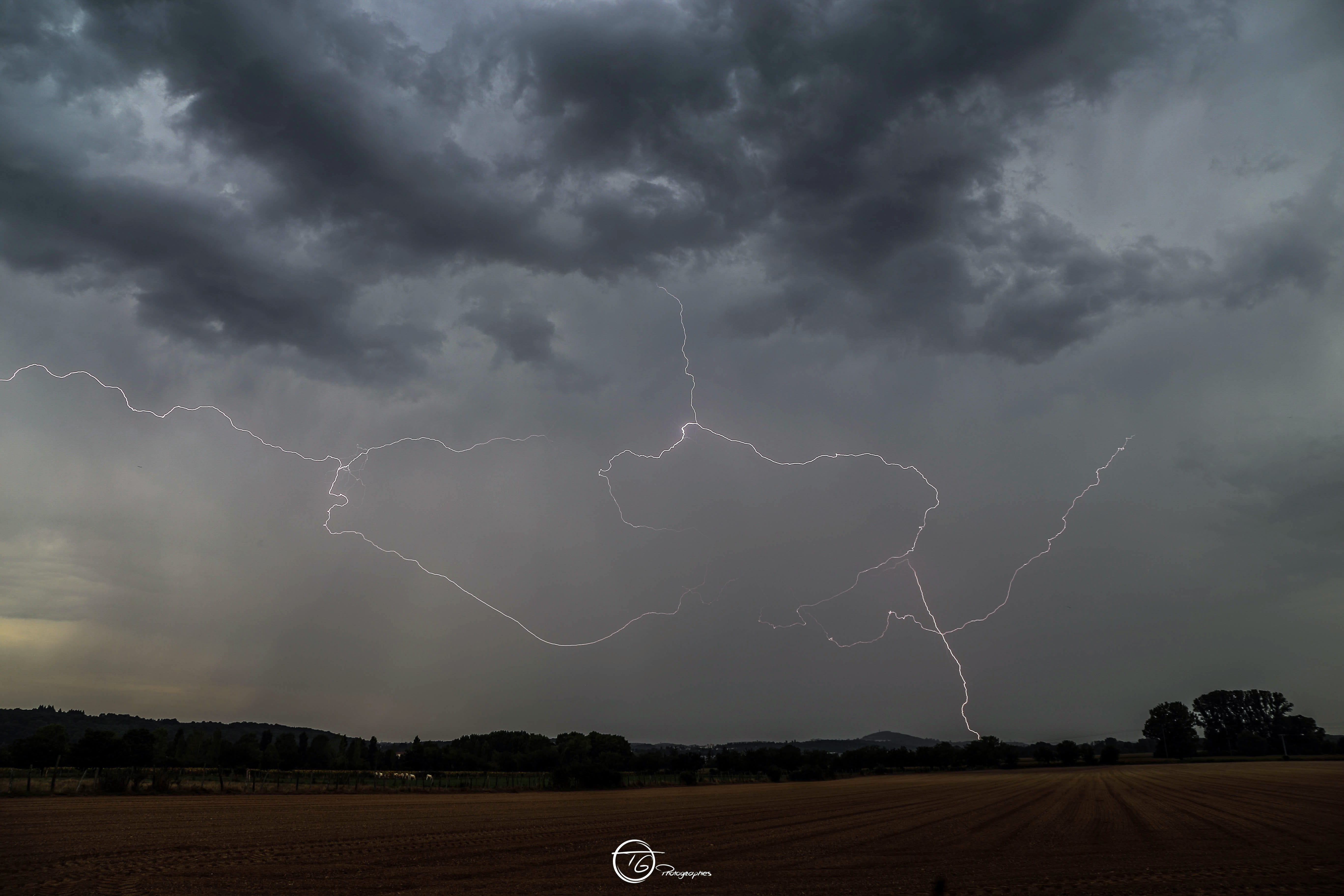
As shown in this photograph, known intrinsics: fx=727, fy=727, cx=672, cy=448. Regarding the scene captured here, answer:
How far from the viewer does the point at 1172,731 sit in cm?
16738

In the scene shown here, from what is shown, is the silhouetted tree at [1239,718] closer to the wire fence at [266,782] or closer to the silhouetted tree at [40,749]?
the wire fence at [266,782]

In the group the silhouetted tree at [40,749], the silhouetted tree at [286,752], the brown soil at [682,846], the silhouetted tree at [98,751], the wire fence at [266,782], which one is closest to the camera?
the brown soil at [682,846]

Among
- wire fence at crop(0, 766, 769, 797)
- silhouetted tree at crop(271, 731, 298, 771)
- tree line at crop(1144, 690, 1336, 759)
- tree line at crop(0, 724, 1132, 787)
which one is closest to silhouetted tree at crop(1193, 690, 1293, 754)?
tree line at crop(1144, 690, 1336, 759)

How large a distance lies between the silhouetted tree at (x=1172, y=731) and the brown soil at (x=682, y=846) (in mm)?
151386

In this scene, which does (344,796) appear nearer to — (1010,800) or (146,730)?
(1010,800)

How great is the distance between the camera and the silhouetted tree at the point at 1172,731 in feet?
533

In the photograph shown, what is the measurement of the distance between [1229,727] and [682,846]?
210 m

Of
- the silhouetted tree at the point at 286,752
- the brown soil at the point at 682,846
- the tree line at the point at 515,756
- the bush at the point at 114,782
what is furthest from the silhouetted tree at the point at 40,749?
the brown soil at the point at 682,846

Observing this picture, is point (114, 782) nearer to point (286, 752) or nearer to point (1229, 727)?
point (286, 752)

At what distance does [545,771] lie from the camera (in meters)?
92.9

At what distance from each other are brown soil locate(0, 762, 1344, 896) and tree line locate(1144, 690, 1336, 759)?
153 m

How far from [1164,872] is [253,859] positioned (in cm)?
2120

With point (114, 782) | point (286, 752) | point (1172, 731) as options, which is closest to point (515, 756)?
point (286, 752)

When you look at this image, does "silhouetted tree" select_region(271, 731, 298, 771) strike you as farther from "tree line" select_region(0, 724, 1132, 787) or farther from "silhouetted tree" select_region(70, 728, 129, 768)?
"silhouetted tree" select_region(70, 728, 129, 768)
